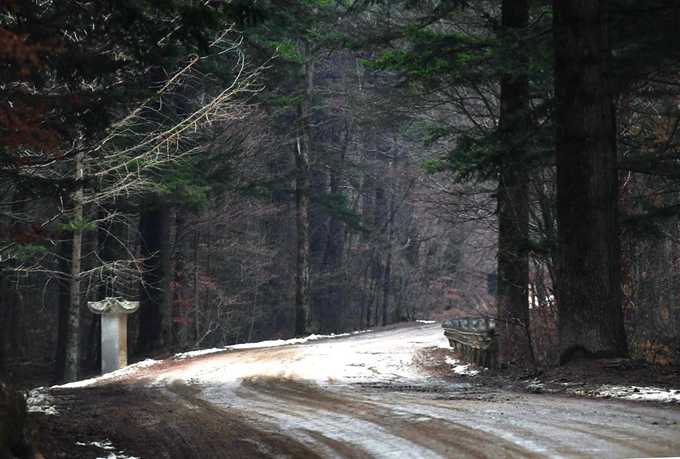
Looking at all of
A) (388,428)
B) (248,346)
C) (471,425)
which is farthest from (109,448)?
(248,346)

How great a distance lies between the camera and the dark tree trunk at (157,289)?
91.0 ft

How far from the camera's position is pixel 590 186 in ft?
45.8

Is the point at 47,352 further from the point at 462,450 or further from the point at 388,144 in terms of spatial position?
the point at 462,450

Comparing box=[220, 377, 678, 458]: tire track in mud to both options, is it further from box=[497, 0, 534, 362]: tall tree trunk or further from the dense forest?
box=[497, 0, 534, 362]: tall tree trunk

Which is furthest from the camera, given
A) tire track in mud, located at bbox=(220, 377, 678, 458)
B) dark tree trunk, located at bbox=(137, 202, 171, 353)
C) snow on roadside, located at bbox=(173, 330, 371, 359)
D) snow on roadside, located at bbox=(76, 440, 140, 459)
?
dark tree trunk, located at bbox=(137, 202, 171, 353)

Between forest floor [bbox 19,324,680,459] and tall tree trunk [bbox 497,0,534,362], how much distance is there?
2.10 m

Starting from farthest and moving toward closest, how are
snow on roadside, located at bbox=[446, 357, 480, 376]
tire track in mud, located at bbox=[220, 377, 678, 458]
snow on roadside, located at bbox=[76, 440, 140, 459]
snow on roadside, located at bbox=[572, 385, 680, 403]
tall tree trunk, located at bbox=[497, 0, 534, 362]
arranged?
tall tree trunk, located at bbox=[497, 0, 534, 362] < snow on roadside, located at bbox=[446, 357, 480, 376] < snow on roadside, located at bbox=[572, 385, 680, 403] < snow on roadside, located at bbox=[76, 440, 140, 459] < tire track in mud, located at bbox=[220, 377, 678, 458]

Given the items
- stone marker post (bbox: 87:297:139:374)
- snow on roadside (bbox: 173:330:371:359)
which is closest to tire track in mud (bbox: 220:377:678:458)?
stone marker post (bbox: 87:297:139:374)

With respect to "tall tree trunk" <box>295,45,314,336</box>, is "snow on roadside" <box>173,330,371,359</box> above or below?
below

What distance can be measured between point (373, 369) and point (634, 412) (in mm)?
10733

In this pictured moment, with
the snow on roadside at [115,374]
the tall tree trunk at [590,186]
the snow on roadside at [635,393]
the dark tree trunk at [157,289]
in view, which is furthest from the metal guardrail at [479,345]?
the dark tree trunk at [157,289]

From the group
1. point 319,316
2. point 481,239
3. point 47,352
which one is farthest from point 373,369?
point 481,239

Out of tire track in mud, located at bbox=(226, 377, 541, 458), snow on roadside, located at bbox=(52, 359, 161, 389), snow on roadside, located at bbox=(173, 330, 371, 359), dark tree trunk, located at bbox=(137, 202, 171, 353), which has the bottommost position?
snow on roadside, located at bbox=(52, 359, 161, 389)

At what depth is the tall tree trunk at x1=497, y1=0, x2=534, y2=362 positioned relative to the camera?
1833 centimetres
